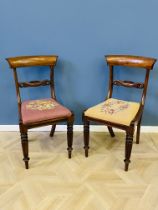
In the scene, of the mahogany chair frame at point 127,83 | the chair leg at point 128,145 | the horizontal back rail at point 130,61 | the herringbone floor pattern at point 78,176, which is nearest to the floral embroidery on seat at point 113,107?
the mahogany chair frame at point 127,83

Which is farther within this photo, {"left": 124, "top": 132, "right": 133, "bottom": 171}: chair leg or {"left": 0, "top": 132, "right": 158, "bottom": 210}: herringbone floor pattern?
{"left": 124, "top": 132, "right": 133, "bottom": 171}: chair leg

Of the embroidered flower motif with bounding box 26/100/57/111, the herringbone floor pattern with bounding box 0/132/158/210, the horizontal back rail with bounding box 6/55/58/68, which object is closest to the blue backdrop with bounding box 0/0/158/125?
the horizontal back rail with bounding box 6/55/58/68

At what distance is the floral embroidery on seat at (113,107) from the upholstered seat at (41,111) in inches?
11.7

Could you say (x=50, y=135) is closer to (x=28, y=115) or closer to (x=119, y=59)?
(x=28, y=115)

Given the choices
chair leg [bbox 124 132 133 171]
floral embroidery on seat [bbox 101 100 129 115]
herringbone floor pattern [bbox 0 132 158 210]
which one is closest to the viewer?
herringbone floor pattern [bbox 0 132 158 210]

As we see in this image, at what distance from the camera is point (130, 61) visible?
7.26ft

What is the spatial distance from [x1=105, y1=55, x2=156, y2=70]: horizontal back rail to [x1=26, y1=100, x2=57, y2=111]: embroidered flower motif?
0.61m

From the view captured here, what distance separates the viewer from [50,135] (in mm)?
2604

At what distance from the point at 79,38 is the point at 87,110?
0.66 meters

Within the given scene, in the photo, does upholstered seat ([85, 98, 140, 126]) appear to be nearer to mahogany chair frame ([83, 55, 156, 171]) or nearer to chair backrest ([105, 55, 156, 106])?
mahogany chair frame ([83, 55, 156, 171])

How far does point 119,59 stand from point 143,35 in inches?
12.0

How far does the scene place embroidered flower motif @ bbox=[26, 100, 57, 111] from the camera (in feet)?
7.03

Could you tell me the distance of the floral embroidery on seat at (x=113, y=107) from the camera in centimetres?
209

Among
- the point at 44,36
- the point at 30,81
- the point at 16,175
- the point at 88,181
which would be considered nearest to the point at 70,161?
the point at 88,181
